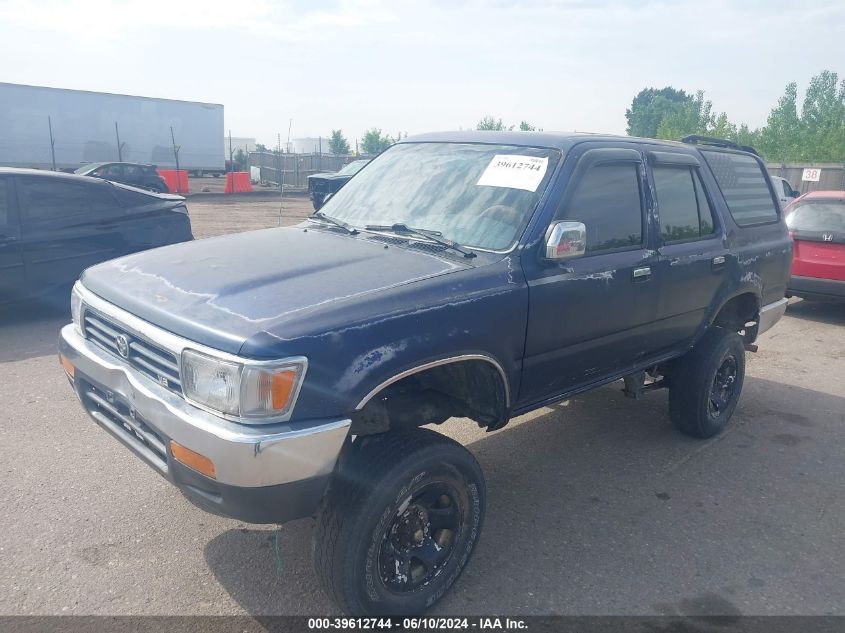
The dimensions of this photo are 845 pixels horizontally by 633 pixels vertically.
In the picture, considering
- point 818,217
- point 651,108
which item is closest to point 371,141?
point 818,217

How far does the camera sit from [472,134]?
13.8 ft

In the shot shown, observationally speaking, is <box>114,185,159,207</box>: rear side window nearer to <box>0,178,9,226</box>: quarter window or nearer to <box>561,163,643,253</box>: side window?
<box>0,178,9,226</box>: quarter window

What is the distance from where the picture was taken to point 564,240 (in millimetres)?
3285

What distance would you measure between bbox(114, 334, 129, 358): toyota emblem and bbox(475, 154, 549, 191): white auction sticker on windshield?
6.24 ft

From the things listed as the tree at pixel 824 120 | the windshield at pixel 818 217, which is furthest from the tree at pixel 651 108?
the windshield at pixel 818 217

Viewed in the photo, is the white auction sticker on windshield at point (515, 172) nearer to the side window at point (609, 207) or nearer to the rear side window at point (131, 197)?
the side window at point (609, 207)

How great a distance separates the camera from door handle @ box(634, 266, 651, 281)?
3.84m

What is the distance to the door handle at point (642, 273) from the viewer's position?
3842mm

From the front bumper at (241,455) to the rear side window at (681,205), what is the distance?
8.59 feet

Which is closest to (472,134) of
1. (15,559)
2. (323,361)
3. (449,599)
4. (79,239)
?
(323,361)

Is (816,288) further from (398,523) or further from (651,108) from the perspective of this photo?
(651,108)

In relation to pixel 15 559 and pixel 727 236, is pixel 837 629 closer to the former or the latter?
pixel 727 236

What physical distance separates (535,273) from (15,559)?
276 cm

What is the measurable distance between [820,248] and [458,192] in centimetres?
670
